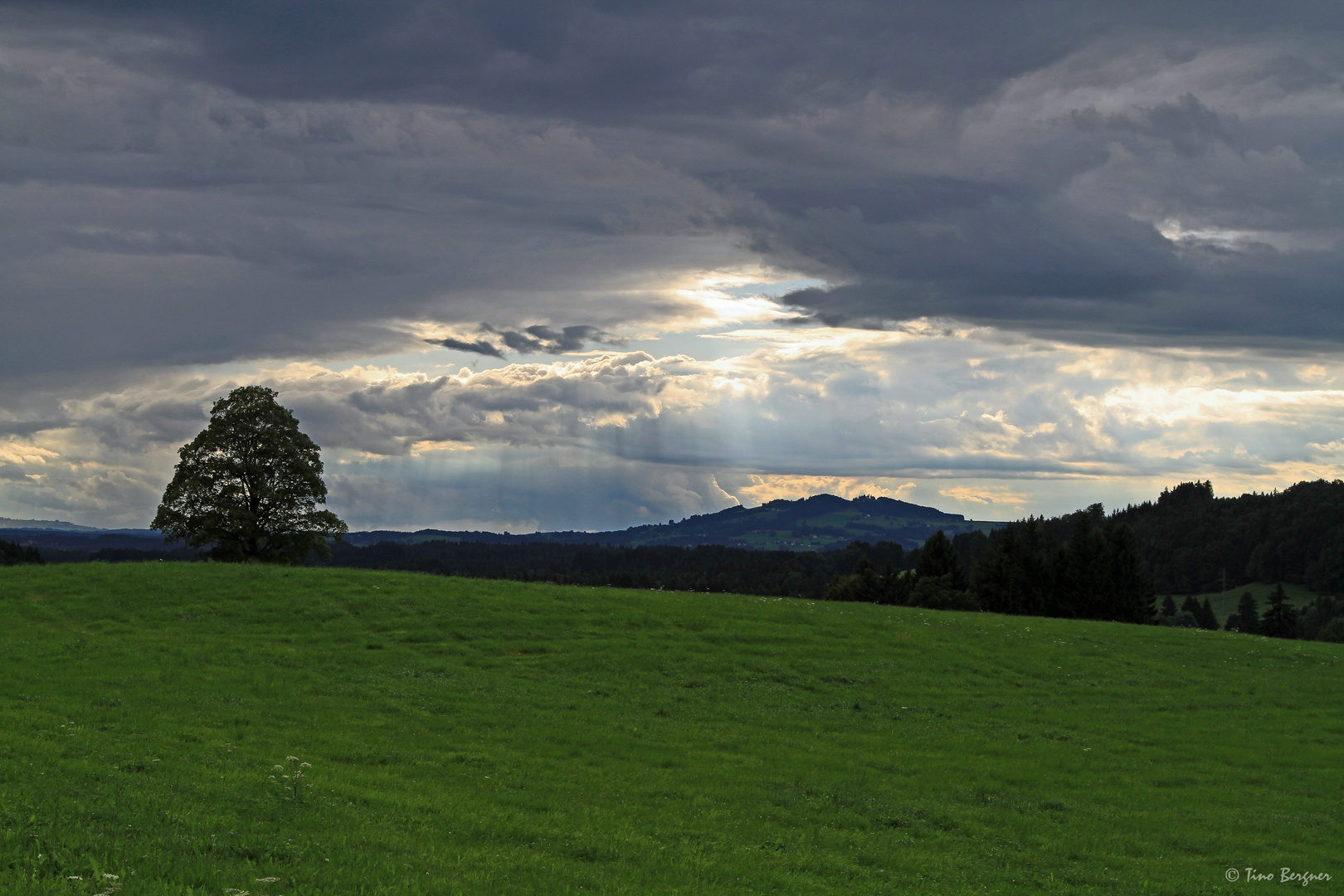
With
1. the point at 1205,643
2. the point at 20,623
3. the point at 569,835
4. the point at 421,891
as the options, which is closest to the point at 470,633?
the point at 20,623

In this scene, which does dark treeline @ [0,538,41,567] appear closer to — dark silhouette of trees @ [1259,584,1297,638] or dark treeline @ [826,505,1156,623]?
dark treeline @ [826,505,1156,623]

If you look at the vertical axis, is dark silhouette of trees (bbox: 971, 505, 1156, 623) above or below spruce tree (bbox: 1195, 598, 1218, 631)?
above

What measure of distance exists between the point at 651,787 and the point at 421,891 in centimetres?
925

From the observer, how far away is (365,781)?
18766 mm

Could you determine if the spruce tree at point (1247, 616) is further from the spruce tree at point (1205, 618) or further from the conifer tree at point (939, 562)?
the conifer tree at point (939, 562)

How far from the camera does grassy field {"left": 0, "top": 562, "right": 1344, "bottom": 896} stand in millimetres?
14438

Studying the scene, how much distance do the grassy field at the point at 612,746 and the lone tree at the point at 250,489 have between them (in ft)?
46.3

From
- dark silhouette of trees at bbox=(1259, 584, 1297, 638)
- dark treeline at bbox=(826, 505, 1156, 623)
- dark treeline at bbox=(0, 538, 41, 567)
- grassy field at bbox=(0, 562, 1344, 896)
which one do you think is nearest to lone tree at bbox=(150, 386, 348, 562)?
grassy field at bbox=(0, 562, 1344, 896)

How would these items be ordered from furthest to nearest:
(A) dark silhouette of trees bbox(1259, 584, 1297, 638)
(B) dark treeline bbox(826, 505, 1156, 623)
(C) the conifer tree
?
1. (A) dark silhouette of trees bbox(1259, 584, 1297, 638)
2. (C) the conifer tree
3. (B) dark treeline bbox(826, 505, 1156, 623)

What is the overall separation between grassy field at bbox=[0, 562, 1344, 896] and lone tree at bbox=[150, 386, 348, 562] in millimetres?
14099

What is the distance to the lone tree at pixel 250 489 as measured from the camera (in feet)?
198

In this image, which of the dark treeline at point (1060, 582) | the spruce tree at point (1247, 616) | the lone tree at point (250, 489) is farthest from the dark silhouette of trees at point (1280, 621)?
the lone tree at point (250, 489)

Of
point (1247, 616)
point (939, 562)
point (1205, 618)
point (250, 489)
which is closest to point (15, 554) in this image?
point (250, 489)

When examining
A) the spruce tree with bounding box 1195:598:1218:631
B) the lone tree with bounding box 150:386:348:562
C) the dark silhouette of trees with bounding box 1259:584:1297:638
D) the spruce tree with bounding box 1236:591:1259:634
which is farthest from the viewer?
the spruce tree with bounding box 1236:591:1259:634
